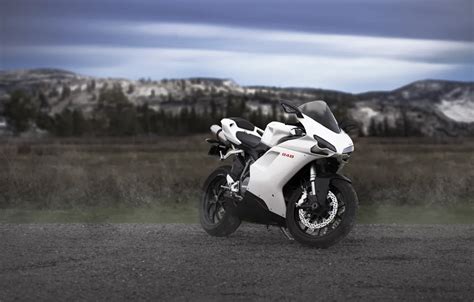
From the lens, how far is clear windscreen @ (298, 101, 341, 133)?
848 cm

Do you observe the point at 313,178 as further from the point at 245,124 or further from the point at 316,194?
the point at 245,124

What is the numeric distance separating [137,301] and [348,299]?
61.0 inches

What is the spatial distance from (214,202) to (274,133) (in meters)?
1.45

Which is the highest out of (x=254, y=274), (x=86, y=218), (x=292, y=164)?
(x=292, y=164)

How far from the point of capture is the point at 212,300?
5.86m

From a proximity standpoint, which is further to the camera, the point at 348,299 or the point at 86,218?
the point at 86,218

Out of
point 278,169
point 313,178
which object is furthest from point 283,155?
point 313,178

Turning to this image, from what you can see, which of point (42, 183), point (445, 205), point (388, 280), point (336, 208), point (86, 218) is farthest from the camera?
point (42, 183)

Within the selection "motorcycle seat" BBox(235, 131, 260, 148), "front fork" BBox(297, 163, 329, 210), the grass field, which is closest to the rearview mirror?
"front fork" BBox(297, 163, 329, 210)

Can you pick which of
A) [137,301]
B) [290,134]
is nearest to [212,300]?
[137,301]

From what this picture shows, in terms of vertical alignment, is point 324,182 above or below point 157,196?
above

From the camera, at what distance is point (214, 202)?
9883mm

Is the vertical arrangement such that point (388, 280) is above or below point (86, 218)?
above

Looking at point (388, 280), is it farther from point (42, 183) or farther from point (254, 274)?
point (42, 183)
